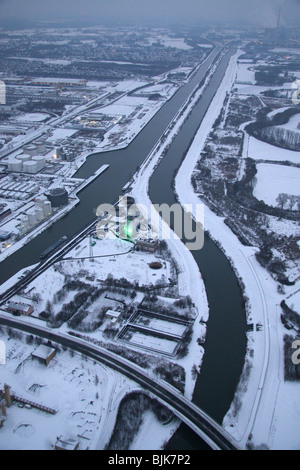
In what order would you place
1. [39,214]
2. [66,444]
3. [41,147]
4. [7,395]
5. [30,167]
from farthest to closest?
[41,147], [30,167], [39,214], [7,395], [66,444]

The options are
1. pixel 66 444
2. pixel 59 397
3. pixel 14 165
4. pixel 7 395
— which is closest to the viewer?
pixel 66 444

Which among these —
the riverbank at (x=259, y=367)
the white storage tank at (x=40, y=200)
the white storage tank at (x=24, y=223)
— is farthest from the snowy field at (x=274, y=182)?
the white storage tank at (x=24, y=223)

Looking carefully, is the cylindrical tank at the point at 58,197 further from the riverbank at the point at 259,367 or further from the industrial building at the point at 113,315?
the industrial building at the point at 113,315

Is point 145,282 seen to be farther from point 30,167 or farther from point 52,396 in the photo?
point 30,167

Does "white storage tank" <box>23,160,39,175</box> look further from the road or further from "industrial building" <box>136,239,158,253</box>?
the road

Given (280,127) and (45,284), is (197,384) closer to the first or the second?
(45,284)

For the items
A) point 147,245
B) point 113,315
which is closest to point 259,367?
point 113,315
